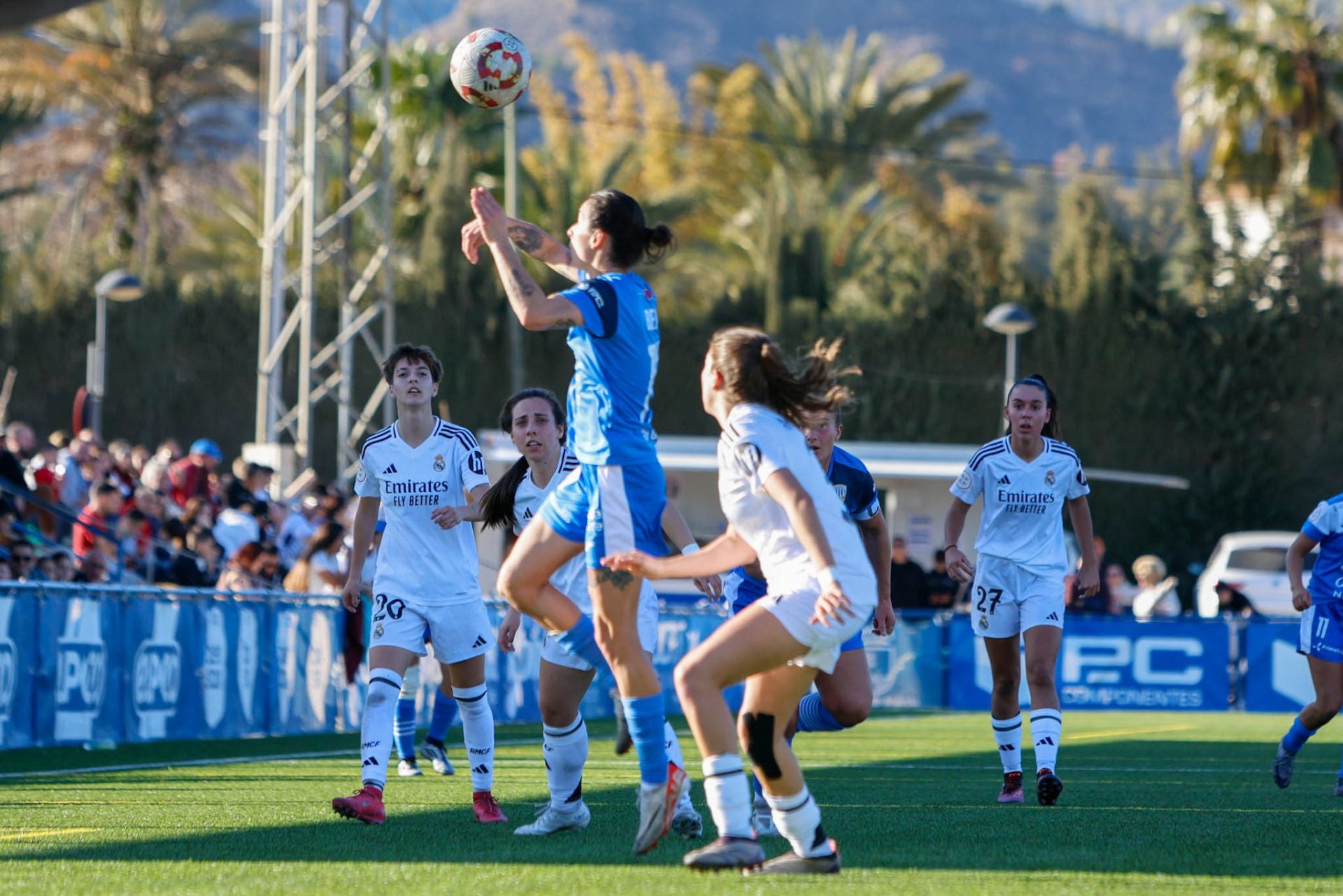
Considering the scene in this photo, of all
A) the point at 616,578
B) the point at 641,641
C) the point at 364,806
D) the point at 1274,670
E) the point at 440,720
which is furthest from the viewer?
the point at 1274,670

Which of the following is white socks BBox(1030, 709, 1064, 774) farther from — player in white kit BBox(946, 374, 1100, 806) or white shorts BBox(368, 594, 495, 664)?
white shorts BBox(368, 594, 495, 664)

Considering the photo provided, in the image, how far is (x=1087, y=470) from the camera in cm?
3647

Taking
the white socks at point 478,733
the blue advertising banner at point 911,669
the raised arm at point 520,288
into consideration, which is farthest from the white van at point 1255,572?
the raised arm at point 520,288

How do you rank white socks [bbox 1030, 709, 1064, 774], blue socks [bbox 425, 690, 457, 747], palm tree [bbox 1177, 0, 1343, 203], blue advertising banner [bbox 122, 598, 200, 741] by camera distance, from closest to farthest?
white socks [bbox 1030, 709, 1064, 774]
blue socks [bbox 425, 690, 457, 747]
blue advertising banner [bbox 122, 598, 200, 741]
palm tree [bbox 1177, 0, 1343, 203]

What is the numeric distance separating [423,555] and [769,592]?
2976 millimetres

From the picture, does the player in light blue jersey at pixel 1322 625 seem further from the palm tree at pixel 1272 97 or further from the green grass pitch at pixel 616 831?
the palm tree at pixel 1272 97

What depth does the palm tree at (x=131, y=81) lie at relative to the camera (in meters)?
44.7

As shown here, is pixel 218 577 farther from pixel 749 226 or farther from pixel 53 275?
pixel 749 226

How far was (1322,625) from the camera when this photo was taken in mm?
11000

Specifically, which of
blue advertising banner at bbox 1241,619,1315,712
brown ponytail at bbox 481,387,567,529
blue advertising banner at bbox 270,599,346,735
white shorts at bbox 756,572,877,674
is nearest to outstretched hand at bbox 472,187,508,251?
white shorts at bbox 756,572,877,674

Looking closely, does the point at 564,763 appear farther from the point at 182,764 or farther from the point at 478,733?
the point at 182,764

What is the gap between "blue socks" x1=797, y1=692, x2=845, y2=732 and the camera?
8547 millimetres

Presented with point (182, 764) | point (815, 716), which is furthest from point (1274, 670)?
point (815, 716)

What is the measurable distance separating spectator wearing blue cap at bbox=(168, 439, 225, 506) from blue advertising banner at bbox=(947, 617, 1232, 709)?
29.5 feet
